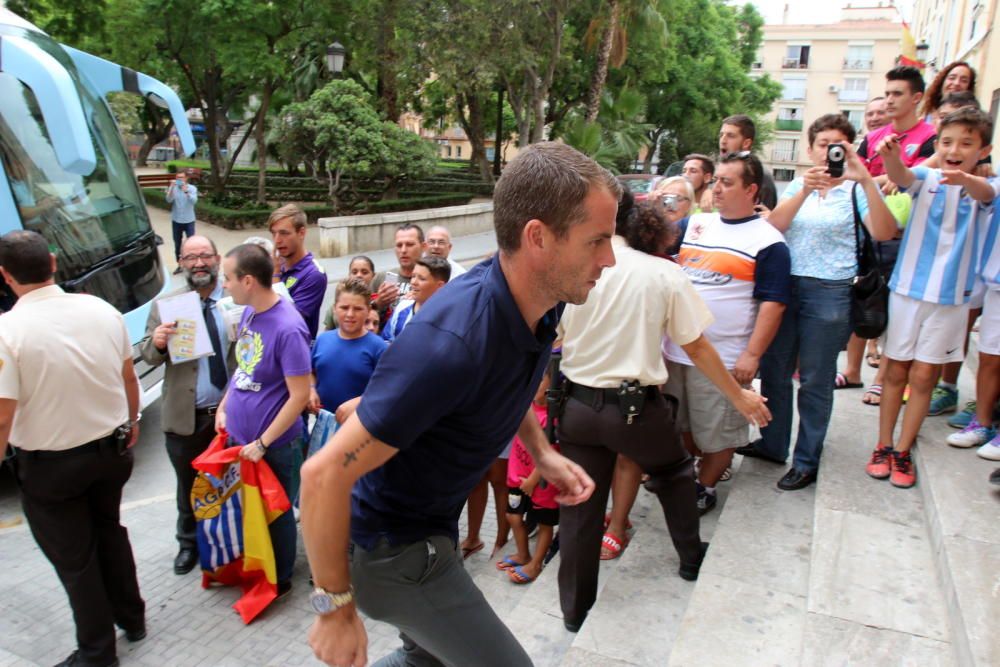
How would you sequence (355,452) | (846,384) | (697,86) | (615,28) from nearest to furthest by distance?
(355,452), (846,384), (615,28), (697,86)

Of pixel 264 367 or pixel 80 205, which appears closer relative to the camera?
pixel 264 367

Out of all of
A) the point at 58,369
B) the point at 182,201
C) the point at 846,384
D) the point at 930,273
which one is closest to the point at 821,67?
the point at 182,201

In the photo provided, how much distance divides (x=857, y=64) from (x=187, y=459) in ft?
216

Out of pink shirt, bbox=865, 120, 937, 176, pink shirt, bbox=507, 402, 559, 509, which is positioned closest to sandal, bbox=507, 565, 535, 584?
pink shirt, bbox=507, 402, 559, 509

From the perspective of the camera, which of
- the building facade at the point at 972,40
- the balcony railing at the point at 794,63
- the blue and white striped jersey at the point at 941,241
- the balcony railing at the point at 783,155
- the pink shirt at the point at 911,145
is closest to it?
the blue and white striped jersey at the point at 941,241

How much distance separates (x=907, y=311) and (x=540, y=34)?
17067mm

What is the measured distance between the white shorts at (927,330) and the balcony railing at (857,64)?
6393 cm

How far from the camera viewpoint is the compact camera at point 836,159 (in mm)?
3133

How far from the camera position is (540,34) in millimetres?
18500

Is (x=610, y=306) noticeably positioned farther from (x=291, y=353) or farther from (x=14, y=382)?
(x=14, y=382)

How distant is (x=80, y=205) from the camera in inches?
207

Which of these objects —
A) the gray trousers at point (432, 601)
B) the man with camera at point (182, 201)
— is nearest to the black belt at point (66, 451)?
the gray trousers at point (432, 601)

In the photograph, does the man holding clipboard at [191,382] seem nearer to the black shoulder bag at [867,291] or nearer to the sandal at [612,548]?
the sandal at [612,548]

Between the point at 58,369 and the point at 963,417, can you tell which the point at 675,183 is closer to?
the point at 963,417
